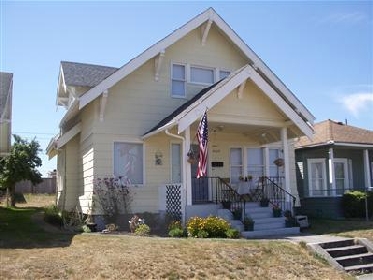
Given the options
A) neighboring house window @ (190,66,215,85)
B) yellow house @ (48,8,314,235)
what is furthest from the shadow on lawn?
neighboring house window @ (190,66,215,85)

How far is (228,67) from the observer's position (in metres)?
19.5

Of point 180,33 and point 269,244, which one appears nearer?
point 269,244

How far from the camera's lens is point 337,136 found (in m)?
23.0

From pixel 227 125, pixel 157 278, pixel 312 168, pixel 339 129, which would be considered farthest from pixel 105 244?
pixel 339 129

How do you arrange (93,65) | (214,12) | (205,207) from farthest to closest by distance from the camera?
(93,65) < (214,12) < (205,207)

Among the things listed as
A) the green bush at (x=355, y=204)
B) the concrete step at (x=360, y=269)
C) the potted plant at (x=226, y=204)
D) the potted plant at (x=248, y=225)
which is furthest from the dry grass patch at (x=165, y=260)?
the green bush at (x=355, y=204)

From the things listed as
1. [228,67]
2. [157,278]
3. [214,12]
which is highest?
[214,12]

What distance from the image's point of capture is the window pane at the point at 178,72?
18.4 m

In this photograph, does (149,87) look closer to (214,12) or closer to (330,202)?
(214,12)

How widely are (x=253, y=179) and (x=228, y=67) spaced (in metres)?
4.83

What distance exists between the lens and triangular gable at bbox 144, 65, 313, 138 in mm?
14656

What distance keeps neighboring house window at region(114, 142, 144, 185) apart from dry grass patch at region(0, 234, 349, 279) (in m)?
4.53

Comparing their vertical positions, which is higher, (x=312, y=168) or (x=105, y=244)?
(x=312, y=168)

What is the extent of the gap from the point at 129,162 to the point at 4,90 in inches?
253
